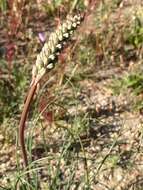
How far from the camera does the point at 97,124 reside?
2.82m

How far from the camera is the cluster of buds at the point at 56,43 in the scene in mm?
1299

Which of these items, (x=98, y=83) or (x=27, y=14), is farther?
(x=27, y=14)

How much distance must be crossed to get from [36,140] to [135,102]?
0.66 meters

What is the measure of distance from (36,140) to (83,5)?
1.33 metres

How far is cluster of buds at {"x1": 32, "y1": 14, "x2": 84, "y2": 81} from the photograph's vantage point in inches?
51.1

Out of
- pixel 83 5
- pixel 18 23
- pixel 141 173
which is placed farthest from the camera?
pixel 83 5

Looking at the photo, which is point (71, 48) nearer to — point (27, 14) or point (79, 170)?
point (27, 14)

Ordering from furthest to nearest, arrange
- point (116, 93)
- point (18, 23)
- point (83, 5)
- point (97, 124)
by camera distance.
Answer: point (83, 5)
point (18, 23)
point (116, 93)
point (97, 124)

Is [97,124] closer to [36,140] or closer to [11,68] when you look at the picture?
[36,140]

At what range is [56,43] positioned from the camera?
51.7 inches

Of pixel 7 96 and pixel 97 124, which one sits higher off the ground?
pixel 7 96

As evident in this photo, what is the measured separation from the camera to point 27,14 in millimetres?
3658

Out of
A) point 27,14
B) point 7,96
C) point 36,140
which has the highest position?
point 27,14

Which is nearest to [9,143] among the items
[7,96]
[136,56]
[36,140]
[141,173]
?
[36,140]
